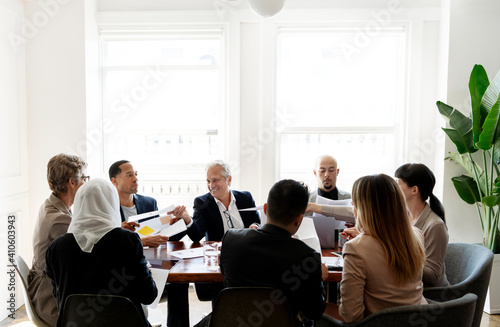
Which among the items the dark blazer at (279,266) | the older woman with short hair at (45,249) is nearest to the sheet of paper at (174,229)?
the older woman with short hair at (45,249)

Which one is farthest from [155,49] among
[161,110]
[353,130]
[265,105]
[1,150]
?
[353,130]

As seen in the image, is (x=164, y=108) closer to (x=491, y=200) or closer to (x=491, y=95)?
(x=491, y=95)

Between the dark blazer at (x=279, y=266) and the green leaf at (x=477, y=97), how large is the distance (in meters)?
2.42

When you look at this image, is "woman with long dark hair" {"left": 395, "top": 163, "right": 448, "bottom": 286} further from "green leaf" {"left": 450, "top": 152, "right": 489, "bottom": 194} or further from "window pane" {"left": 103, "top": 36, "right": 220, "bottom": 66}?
"window pane" {"left": 103, "top": 36, "right": 220, "bottom": 66}

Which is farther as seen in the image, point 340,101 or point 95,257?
point 340,101

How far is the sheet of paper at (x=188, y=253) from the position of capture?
254cm

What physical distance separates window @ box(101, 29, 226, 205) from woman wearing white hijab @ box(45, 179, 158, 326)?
2433mm

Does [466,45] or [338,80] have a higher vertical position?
[466,45]

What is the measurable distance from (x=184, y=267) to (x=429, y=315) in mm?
1251

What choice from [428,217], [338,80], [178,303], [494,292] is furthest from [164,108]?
[494,292]

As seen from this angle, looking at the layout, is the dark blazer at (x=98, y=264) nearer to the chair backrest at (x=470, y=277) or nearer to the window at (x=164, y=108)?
the chair backrest at (x=470, y=277)

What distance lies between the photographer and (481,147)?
338 centimetres

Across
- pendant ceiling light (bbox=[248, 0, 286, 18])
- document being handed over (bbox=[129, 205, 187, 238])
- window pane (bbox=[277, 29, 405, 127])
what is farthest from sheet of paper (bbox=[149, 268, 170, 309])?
window pane (bbox=[277, 29, 405, 127])

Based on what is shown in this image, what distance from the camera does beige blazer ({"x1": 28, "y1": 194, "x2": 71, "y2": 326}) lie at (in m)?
2.21
